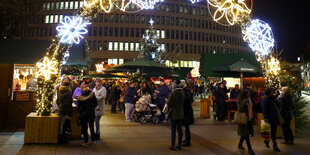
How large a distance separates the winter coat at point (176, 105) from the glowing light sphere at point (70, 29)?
3.73 metres

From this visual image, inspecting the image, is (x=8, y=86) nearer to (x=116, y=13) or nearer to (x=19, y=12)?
(x=19, y=12)

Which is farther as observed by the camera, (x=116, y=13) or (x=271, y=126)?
(x=116, y=13)

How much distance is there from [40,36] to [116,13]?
20.9m

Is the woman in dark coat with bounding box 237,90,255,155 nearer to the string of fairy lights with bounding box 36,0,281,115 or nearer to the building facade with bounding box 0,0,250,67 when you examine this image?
the string of fairy lights with bounding box 36,0,281,115

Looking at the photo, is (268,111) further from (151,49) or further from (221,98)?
(151,49)

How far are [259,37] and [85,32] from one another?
6.80 metres

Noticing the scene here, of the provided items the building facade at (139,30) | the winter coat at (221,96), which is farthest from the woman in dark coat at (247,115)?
the building facade at (139,30)

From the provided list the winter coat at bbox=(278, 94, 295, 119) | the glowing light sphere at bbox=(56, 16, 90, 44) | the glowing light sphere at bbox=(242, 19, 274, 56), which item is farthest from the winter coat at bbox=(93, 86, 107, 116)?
the glowing light sphere at bbox=(242, 19, 274, 56)

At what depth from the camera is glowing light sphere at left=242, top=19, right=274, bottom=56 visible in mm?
9445

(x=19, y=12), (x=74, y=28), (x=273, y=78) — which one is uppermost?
(x=19, y=12)

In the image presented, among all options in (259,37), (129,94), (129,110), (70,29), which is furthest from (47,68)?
(259,37)

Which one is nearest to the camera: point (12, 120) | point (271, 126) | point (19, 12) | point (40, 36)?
point (271, 126)

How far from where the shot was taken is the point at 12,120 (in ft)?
27.8

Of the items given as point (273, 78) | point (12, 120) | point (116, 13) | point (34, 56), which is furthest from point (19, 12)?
point (116, 13)
